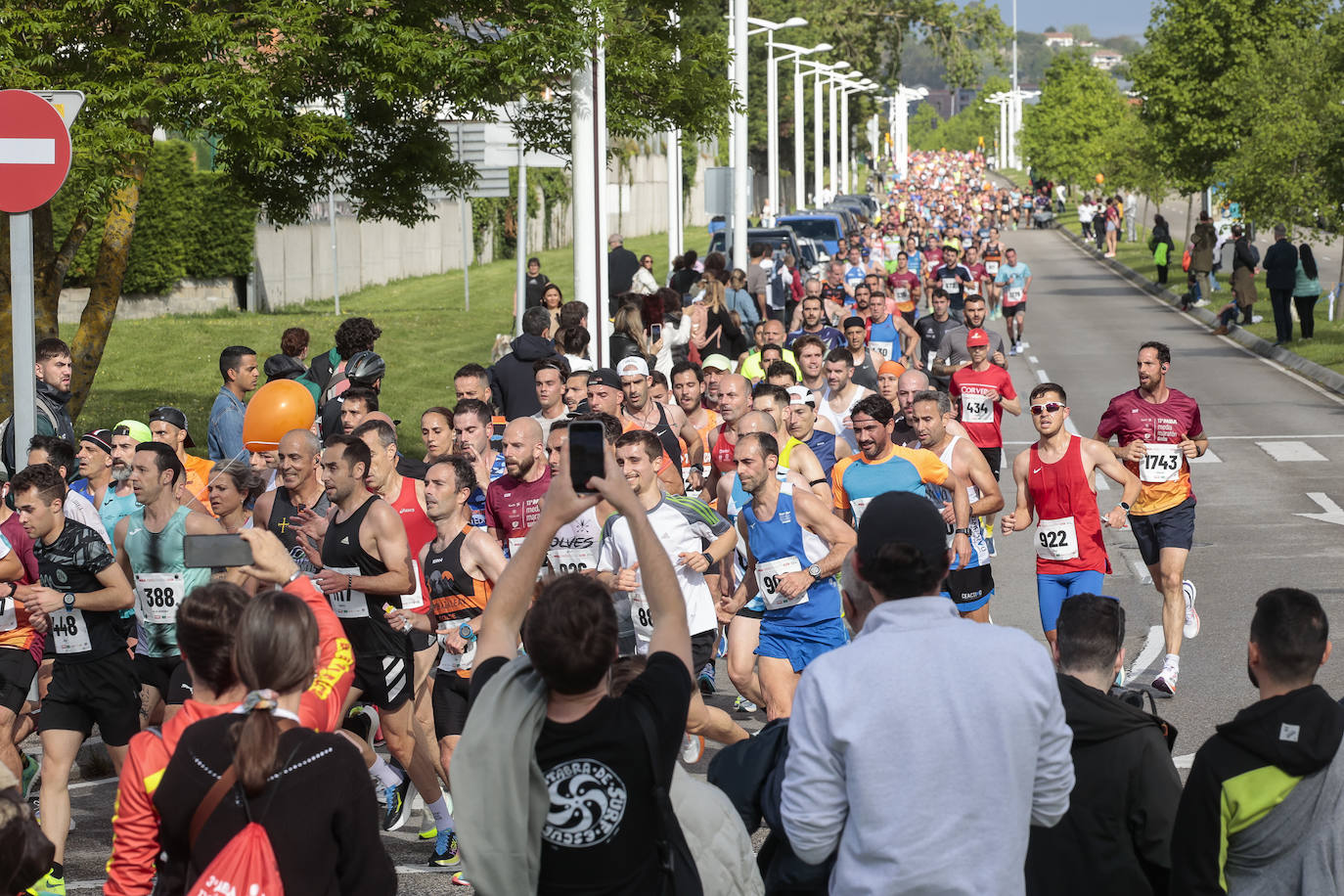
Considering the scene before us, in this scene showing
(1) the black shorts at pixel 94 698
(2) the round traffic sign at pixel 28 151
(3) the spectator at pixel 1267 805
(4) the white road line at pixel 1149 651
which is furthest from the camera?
(4) the white road line at pixel 1149 651

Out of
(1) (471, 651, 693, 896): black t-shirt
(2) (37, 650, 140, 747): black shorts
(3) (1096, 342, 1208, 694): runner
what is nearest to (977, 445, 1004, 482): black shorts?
(3) (1096, 342, 1208, 694): runner

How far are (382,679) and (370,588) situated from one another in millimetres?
489

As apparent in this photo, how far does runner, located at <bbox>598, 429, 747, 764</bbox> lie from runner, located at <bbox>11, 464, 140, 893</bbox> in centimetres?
220

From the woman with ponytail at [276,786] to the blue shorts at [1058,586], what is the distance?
6.28 meters

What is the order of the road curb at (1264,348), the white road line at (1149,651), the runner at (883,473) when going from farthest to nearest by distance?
the road curb at (1264,348) < the white road line at (1149,651) < the runner at (883,473)

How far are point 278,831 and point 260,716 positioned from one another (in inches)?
10.1

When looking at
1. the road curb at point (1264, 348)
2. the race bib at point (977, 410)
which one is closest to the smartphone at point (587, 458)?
the race bib at point (977, 410)

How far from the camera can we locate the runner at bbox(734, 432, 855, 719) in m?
8.23

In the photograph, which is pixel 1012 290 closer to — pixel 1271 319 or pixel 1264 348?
pixel 1264 348

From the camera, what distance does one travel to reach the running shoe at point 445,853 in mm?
7319

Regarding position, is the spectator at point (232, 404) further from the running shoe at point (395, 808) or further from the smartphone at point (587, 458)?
the smartphone at point (587, 458)

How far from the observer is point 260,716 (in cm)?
379

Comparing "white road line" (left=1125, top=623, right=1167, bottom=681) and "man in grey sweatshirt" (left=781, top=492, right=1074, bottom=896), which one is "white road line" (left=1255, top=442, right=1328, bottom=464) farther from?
"man in grey sweatshirt" (left=781, top=492, right=1074, bottom=896)

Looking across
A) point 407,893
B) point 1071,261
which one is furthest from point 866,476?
point 1071,261
